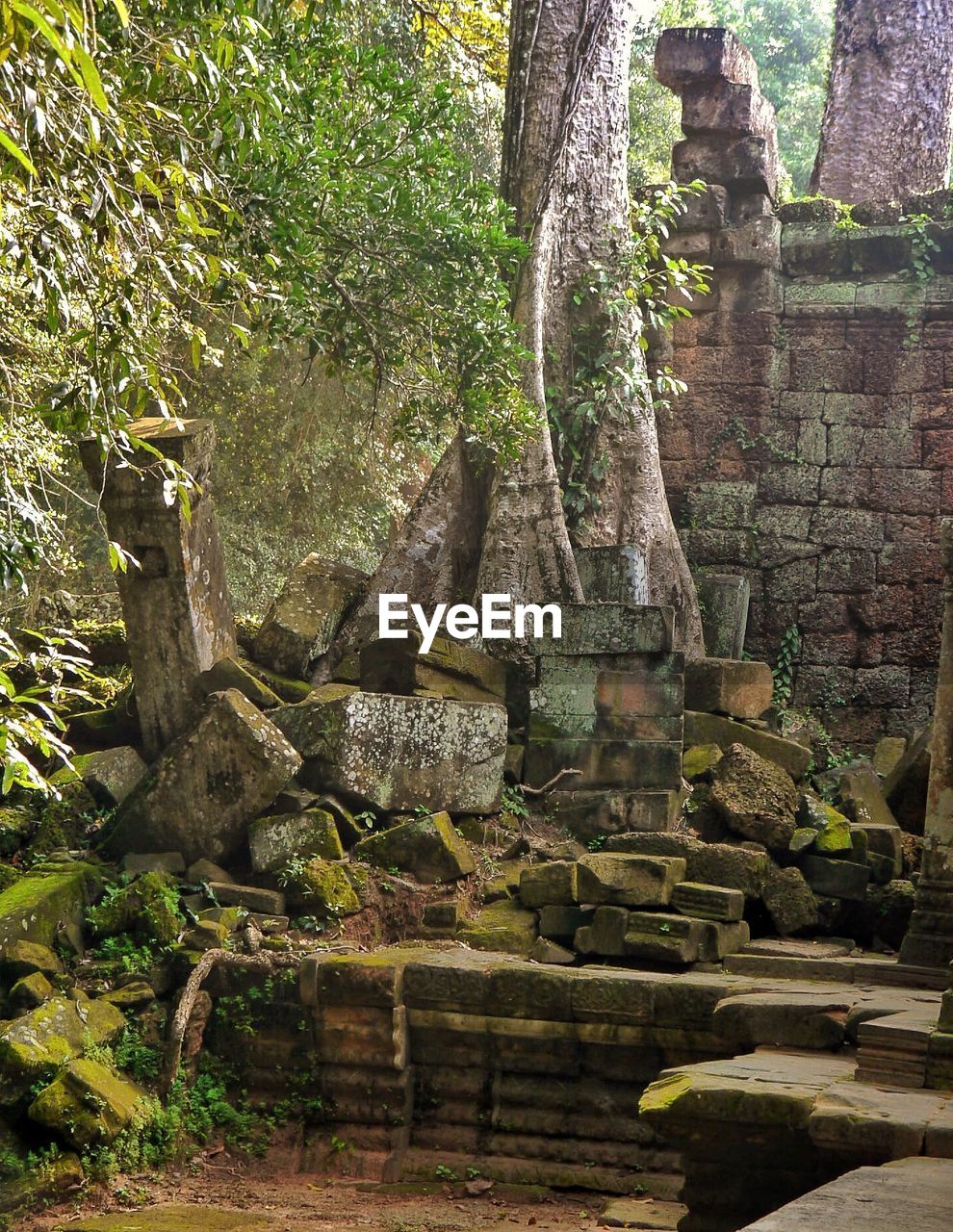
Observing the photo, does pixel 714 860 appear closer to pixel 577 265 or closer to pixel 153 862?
pixel 153 862

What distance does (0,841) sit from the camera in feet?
24.0

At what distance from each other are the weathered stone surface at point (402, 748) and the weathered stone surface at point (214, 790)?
24 cm

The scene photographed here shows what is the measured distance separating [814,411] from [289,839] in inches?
226

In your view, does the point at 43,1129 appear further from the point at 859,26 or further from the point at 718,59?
the point at 859,26

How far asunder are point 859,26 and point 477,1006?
931cm

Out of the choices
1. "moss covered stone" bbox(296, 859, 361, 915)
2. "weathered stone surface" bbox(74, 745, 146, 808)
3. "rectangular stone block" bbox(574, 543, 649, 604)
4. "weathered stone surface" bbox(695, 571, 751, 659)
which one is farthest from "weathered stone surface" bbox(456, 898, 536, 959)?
"weathered stone surface" bbox(695, 571, 751, 659)

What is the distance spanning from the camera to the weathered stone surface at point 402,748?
7.48 m

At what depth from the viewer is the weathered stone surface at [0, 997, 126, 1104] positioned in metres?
5.66

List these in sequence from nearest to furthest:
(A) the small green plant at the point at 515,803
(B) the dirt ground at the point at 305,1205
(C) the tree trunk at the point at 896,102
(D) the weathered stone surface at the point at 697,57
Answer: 1. (B) the dirt ground at the point at 305,1205
2. (A) the small green plant at the point at 515,803
3. (D) the weathered stone surface at the point at 697,57
4. (C) the tree trunk at the point at 896,102

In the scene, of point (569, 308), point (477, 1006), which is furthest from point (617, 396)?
point (477, 1006)

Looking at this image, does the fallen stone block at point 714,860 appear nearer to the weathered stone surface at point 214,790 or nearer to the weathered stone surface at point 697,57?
the weathered stone surface at point 214,790

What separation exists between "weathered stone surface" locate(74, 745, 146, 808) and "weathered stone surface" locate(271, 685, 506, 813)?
0.83 meters

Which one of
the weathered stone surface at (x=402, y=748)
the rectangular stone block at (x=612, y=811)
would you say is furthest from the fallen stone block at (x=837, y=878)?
the weathered stone surface at (x=402, y=748)

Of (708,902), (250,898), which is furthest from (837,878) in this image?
(250,898)
